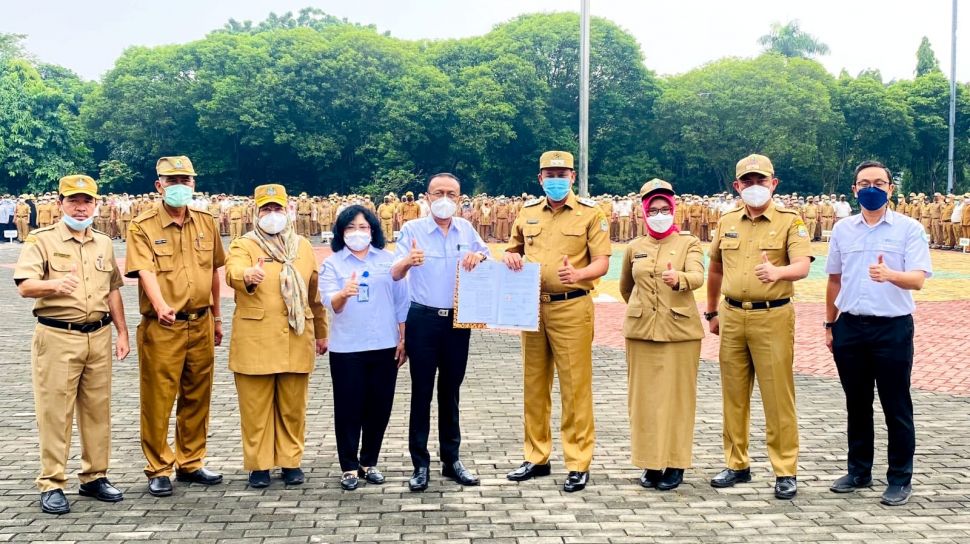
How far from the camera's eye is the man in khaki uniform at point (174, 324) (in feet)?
19.1

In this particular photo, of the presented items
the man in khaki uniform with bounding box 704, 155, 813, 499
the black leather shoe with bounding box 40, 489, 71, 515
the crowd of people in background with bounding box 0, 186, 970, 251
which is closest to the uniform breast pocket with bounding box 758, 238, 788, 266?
the man in khaki uniform with bounding box 704, 155, 813, 499

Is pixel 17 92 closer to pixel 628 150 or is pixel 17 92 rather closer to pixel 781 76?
pixel 628 150

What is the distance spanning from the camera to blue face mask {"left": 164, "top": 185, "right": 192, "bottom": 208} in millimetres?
5906

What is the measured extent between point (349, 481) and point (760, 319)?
106 inches

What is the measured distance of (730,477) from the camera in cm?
590

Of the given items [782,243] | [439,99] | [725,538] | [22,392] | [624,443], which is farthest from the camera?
[439,99]

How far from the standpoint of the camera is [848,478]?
5.82 metres

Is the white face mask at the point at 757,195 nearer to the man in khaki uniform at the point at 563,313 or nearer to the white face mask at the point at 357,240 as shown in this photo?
the man in khaki uniform at the point at 563,313

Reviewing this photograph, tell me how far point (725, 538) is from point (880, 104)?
178 ft

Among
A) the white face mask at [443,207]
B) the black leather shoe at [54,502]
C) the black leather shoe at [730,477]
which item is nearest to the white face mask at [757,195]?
the black leather shoe at [730,477]

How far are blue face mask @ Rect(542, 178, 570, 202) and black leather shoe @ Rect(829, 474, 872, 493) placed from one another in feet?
7.95

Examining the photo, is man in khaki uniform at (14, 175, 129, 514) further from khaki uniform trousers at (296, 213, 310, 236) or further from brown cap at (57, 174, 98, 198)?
khaki uniform trousers at (296, 213, 310, 236)

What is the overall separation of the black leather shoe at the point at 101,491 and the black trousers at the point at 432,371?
1770 millimetres

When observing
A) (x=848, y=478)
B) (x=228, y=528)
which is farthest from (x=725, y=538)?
(x=228, y=528)
